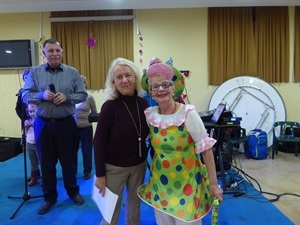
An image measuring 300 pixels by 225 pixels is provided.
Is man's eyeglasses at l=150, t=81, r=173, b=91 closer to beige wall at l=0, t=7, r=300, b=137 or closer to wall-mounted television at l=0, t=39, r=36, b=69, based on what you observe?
beige wall at l=0, t=7, r=300, b=137

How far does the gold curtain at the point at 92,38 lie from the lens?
5059mm

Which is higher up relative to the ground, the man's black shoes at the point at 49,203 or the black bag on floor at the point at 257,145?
the black bag on floor at the point at 257,145

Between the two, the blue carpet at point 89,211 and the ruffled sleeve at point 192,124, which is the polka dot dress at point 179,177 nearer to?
the ruffled sleeve at point 192,124

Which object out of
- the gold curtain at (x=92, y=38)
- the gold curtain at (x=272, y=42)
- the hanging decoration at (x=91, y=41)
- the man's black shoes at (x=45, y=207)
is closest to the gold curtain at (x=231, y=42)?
the gold curtain at (x=272, y=42)

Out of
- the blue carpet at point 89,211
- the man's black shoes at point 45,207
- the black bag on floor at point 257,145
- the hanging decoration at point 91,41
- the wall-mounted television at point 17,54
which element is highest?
the hanging decoration at point 91,41

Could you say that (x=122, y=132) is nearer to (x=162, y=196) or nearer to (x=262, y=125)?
(x=162, y=196)

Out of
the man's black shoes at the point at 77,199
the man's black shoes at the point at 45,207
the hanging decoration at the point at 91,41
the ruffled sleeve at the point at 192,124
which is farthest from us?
the hanging decoration at the point at 91,41

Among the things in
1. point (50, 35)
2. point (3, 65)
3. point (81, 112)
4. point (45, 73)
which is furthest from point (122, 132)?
point (3, 65)

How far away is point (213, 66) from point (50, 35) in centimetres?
335

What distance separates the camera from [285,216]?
2373 mm

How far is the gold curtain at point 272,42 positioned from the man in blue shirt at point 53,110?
3.92m

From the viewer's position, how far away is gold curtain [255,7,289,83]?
195 inches

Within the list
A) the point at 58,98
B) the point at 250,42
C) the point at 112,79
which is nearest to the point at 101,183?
the point at 112,79

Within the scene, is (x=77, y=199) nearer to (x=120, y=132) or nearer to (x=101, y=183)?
(x=101, y=183)
